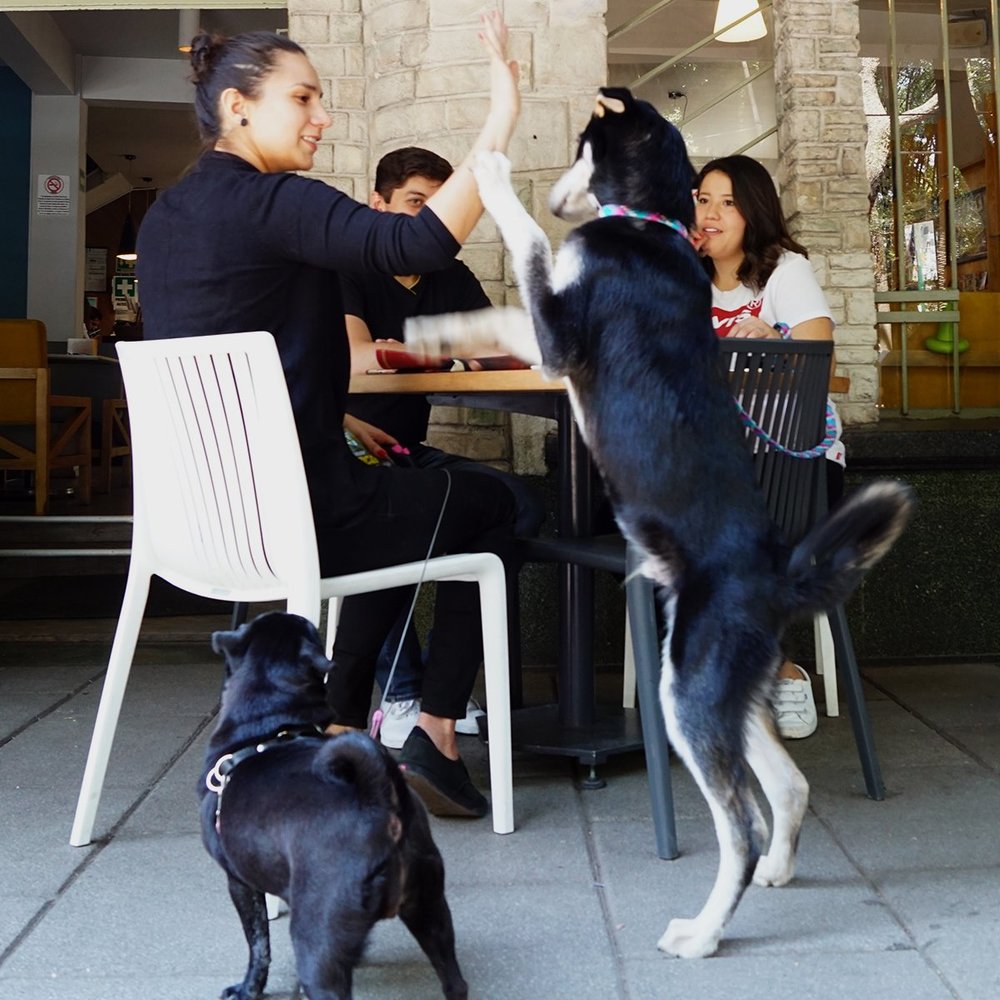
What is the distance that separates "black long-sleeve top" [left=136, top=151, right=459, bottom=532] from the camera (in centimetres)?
206

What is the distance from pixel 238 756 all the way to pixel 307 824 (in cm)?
19

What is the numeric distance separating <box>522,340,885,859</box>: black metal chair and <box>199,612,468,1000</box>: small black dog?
30.7 inches

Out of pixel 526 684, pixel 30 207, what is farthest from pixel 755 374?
pixel 30 207

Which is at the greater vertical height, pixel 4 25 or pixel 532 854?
pixel 4 25

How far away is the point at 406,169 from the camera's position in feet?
11.1

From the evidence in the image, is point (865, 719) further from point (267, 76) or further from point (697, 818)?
point (267, 76)

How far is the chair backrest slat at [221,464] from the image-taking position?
2105 millimetres

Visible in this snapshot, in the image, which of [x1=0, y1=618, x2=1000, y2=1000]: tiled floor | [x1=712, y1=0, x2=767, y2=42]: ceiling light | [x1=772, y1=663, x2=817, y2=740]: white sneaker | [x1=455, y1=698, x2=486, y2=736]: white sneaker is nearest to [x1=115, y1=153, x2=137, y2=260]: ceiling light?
[x1=712, y1=0, x2=767, y2=42]: ceiling light

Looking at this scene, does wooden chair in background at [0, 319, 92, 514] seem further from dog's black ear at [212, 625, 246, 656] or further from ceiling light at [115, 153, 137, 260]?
ceiling light at [115, 153, 137, 260]

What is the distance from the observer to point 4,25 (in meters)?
9.66

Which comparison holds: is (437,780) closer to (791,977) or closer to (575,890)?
(575,890)

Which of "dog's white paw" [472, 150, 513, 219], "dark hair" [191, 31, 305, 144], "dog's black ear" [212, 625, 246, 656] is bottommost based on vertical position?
"dog's black ear" [212, 625, 246, 656]

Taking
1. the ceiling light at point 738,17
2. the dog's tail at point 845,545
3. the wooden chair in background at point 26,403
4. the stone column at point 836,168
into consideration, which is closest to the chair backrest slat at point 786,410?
the dog's tail at point 845,545

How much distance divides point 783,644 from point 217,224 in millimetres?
1223
